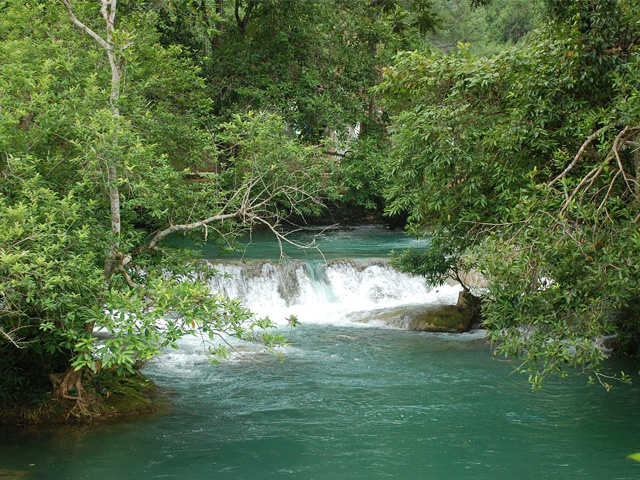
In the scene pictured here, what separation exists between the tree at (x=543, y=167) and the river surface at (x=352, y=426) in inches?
59.2

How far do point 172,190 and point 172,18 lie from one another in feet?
39.7

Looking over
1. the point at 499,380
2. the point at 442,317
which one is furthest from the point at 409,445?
the point at 442,317

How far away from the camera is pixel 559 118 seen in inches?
325

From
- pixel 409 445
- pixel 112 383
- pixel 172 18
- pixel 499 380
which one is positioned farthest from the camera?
pixel 172 18

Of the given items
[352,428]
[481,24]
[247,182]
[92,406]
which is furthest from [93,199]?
[481,24]

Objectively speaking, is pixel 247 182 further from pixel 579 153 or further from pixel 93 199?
pixel 579 153

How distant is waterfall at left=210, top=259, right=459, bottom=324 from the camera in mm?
17266

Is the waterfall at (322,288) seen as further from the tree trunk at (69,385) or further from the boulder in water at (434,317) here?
the tree trunk at (69,385)

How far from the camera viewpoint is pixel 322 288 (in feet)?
59.3

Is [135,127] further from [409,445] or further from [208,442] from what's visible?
[409,445]

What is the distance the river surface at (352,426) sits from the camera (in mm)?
7930

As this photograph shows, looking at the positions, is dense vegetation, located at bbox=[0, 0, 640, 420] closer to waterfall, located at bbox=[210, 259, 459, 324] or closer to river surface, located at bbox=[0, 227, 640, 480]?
river surface, located at bbox=[0, 227, 640, 480]

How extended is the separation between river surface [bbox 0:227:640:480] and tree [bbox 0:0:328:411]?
3.72 ft

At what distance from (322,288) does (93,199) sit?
1037cm
